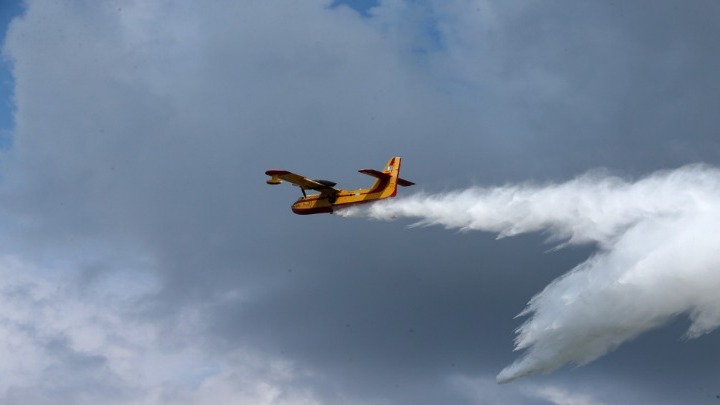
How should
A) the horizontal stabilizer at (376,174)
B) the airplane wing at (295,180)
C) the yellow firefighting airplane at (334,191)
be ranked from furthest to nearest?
the airplane wing at (295,180) < the yellow firefighting airplane at (334,191) < the horizontal stabilizer at (376,174)

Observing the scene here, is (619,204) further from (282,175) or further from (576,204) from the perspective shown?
(282,175)

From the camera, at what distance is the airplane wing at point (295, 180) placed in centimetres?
6075

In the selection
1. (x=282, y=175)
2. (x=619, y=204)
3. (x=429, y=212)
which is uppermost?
(x=282, y=175)

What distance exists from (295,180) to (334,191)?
97.2 inches

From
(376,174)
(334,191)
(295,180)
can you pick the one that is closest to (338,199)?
(334,191)

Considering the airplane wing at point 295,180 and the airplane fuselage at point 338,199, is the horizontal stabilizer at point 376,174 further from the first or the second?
the airplane wing at point 295,180

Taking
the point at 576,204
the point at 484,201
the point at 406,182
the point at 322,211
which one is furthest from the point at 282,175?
the point at 576,204

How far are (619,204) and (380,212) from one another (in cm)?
1354

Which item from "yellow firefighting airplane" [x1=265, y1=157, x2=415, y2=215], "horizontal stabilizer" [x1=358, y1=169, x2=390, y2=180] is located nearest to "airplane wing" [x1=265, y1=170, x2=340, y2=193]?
"yellow firefighting airplane" [x1=265, y1=157, x2=415, y2=215]

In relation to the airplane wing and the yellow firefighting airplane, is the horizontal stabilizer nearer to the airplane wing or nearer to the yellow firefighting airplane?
the yellow firefighting airplane

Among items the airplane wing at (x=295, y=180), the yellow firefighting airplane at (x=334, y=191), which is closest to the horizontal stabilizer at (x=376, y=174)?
the yellow firefighting airplane at (x=334, y=191)

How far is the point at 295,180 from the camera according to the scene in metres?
61.7

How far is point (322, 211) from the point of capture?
62281 millimetres

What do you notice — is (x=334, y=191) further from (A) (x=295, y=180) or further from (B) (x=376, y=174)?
(B) (x=376, y=174)
